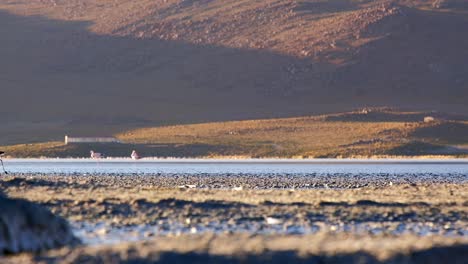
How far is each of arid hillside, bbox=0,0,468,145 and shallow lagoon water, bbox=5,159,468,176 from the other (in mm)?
34620

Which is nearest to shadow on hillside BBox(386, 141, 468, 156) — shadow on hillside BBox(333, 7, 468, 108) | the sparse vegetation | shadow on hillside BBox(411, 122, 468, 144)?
the sparse vegetation

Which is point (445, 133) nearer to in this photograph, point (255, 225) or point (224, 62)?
point (224, 62)

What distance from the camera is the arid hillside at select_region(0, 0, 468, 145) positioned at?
332 ft

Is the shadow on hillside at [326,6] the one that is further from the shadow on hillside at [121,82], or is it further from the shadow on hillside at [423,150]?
the shadow on hillside at [423,150]

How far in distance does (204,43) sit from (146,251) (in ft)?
360

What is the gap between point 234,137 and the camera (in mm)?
76875

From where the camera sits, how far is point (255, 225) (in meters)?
18.2

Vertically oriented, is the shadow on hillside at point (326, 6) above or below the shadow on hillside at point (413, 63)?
above

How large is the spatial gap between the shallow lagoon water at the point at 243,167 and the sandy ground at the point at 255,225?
16235mm

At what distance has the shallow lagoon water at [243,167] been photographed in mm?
44531

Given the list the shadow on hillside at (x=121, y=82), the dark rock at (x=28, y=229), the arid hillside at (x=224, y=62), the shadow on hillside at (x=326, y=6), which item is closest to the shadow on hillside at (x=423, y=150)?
the shadow on hillside at (x=121, y=82)

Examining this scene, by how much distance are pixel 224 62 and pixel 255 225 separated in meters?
100.0

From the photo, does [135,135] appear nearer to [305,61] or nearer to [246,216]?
[305,61]

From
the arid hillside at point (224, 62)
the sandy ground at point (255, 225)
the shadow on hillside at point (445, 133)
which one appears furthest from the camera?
the arid hillside at point (224, 62)
